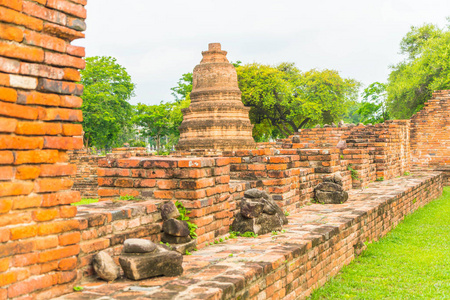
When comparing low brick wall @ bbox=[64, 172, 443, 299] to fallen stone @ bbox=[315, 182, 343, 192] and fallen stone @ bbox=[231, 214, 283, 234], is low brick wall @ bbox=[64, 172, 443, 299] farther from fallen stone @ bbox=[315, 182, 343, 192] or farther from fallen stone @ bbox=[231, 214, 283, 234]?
fallen stone @ bbox=[315, 182, 343, 192]

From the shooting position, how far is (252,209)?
423cm

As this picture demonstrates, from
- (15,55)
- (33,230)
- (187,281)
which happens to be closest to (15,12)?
(15,55)

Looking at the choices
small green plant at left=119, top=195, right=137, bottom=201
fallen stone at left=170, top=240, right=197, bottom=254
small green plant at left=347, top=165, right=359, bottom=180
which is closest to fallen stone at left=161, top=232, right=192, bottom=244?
fallen stone at left=170, top=240, right=197, bottom=254

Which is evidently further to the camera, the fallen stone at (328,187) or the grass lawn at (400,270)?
the fallen stone at (328,187)

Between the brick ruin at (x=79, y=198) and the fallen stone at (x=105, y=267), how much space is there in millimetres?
65

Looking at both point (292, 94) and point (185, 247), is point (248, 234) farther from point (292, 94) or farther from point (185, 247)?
point (292, 94)

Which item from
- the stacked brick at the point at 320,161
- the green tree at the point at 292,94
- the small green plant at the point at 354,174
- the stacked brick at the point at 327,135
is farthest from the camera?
the green tree at the point at 292,94

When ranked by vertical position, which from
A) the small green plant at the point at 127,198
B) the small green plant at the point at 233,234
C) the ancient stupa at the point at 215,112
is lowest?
the small green plant at the point at 233,234

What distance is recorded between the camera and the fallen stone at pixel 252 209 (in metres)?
4.21

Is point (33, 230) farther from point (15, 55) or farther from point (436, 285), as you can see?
point (436, 285)

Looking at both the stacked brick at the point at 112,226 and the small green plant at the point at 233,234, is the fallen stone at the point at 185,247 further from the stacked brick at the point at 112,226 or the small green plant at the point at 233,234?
the small green plant at the point at 233,234

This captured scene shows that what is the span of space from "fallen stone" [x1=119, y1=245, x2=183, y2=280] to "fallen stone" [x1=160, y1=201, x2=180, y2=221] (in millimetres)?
593

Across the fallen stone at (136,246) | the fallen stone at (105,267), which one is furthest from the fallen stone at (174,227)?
the fallen stone at (105,267)

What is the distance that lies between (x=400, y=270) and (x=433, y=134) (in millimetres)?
12366
